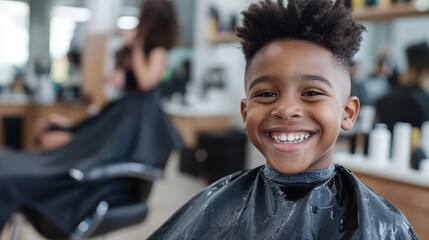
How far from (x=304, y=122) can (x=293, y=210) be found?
0.45 ft

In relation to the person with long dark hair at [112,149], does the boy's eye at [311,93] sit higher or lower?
higher

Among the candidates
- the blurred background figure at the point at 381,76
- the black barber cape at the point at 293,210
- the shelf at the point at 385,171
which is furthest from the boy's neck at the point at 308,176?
the blurred background figure at the point at 381,76

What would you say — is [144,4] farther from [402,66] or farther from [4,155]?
[402,66]

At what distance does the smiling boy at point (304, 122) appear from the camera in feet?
2.17

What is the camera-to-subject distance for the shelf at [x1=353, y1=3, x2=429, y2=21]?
85.6 inches

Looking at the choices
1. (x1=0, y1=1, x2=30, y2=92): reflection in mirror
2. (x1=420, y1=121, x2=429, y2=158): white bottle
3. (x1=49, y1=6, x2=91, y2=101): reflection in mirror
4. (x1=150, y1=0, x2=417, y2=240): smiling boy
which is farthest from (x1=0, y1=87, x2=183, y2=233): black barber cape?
(x1=0, y1=1, x2=30, y2=92): reflection in mirror

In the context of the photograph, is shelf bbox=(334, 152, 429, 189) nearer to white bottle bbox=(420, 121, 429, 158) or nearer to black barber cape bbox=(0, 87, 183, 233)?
white bottle bbox=(420, 121, 429, 158)

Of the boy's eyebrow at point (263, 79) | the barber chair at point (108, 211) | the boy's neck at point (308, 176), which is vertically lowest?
the barber chair at point (108, 211)

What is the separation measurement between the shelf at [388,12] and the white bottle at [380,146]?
1.86 feet

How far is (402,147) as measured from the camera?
1.87 meters

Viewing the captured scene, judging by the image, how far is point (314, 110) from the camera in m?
0.66

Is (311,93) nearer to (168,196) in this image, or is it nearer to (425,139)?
(425,139)

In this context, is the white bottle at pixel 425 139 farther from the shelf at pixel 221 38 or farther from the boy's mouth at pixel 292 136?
the shelf at pixel 221 38

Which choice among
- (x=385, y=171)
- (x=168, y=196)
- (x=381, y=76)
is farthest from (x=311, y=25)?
(x=168, y=196)
